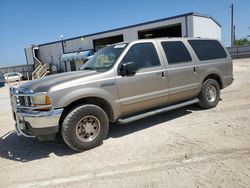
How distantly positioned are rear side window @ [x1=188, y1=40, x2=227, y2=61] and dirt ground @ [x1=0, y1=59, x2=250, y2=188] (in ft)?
5.59

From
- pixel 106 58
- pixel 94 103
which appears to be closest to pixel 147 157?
pixel 94 103

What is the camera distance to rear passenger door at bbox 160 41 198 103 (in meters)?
5.64

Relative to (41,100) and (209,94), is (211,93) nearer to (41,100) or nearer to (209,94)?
(209,94)

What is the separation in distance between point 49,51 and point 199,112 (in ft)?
105

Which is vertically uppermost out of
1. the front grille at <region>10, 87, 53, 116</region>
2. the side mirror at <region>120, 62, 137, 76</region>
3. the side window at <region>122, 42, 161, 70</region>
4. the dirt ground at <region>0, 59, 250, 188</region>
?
the side window at <region>122, 42, 161, 70</region>

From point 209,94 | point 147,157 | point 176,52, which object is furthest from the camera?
point 209,94

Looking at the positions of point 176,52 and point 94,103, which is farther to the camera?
point 176,52

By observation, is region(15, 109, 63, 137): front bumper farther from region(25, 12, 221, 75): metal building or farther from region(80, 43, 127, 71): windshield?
region(25, 12, 221, 75): metal building

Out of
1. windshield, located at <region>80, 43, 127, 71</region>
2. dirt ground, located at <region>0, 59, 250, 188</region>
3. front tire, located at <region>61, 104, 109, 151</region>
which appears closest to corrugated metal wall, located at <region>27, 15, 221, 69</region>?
dirt ground, located at <region>0, 59, 250, 188</region>

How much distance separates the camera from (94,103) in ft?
15.6

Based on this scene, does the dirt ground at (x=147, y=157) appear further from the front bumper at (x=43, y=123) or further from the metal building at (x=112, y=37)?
the metal building at (x=112, y=37)

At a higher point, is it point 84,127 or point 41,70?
point 84,127

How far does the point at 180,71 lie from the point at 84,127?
2718 millimetres

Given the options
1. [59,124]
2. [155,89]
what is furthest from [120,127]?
[59,124]
